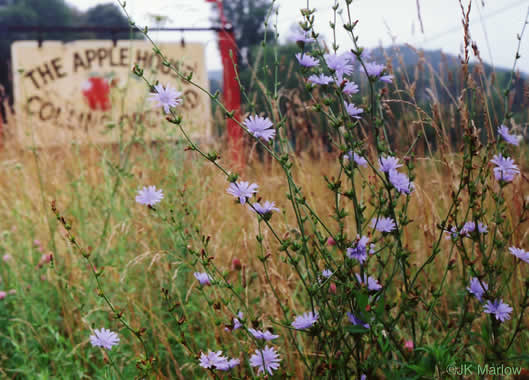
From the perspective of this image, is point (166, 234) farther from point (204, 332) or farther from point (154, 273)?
point (204, 332)

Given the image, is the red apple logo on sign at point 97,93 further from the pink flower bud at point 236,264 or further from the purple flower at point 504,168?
the purple flower at point 504,168

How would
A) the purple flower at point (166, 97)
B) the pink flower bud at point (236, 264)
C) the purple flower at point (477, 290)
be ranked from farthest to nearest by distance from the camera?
the pink flower bud at point (236, 264)
the purple flower at point (477, 290)
the purple flower at point (166, 97)

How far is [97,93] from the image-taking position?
24.9 ft

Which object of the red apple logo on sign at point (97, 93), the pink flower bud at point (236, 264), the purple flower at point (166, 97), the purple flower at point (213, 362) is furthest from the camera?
the red apple logo on sign at point (97, 93)

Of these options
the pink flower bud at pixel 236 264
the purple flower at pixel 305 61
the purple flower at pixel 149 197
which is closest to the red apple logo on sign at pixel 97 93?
the pink flower bud at pixel 236 264

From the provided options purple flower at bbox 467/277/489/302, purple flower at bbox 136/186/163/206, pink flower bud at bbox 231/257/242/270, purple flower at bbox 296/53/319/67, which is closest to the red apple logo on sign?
pink flower bud at bbox 231/257/242/270

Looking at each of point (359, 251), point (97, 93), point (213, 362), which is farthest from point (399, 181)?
point (97, 93)

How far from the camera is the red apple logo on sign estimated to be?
24.7 ft

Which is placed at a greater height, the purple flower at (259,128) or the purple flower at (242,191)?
the purple flower at (259,128)

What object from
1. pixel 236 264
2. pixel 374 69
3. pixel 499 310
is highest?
pixel 374 69

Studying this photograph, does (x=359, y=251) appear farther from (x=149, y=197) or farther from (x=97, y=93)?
(x=97, y=93)

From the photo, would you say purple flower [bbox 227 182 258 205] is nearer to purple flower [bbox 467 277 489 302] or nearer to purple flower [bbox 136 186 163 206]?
purple flower [bbox 136 186 163 206]

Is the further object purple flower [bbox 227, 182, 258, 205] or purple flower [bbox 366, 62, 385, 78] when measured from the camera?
purple flower [bbox 366, 62, 385, 78]

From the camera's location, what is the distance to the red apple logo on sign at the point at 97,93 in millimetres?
7527
